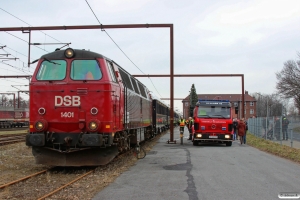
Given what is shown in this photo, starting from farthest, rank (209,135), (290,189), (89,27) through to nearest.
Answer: (209,135) < (89,27) < (290,189)

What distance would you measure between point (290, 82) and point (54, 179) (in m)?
43.3

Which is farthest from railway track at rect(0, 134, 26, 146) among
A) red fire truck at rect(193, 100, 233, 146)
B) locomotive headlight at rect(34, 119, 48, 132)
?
locomotive headlight at rect(34, 119, 48, 132)

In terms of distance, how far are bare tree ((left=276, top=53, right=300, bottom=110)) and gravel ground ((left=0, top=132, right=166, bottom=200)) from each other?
39141mm

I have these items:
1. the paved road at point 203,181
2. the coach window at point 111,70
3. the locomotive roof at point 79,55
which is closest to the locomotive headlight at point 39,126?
the locomotive roof at point 79,55

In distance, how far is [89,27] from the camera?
1705cm

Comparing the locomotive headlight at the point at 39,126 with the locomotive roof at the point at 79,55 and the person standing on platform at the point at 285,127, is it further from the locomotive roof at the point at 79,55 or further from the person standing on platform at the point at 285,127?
the person standing on platform at the point at 285,127

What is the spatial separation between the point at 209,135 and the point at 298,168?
8.10 meters

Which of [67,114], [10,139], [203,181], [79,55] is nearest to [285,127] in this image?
[203,181]

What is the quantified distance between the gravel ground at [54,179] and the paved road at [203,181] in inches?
15.9

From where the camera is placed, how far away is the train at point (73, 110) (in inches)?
380

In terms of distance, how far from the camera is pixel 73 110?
977 cm

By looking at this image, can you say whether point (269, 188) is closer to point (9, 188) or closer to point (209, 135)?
point (9, 188)

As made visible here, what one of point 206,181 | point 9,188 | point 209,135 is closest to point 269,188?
point 206,181

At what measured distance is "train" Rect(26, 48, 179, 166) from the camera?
31.7 ft
